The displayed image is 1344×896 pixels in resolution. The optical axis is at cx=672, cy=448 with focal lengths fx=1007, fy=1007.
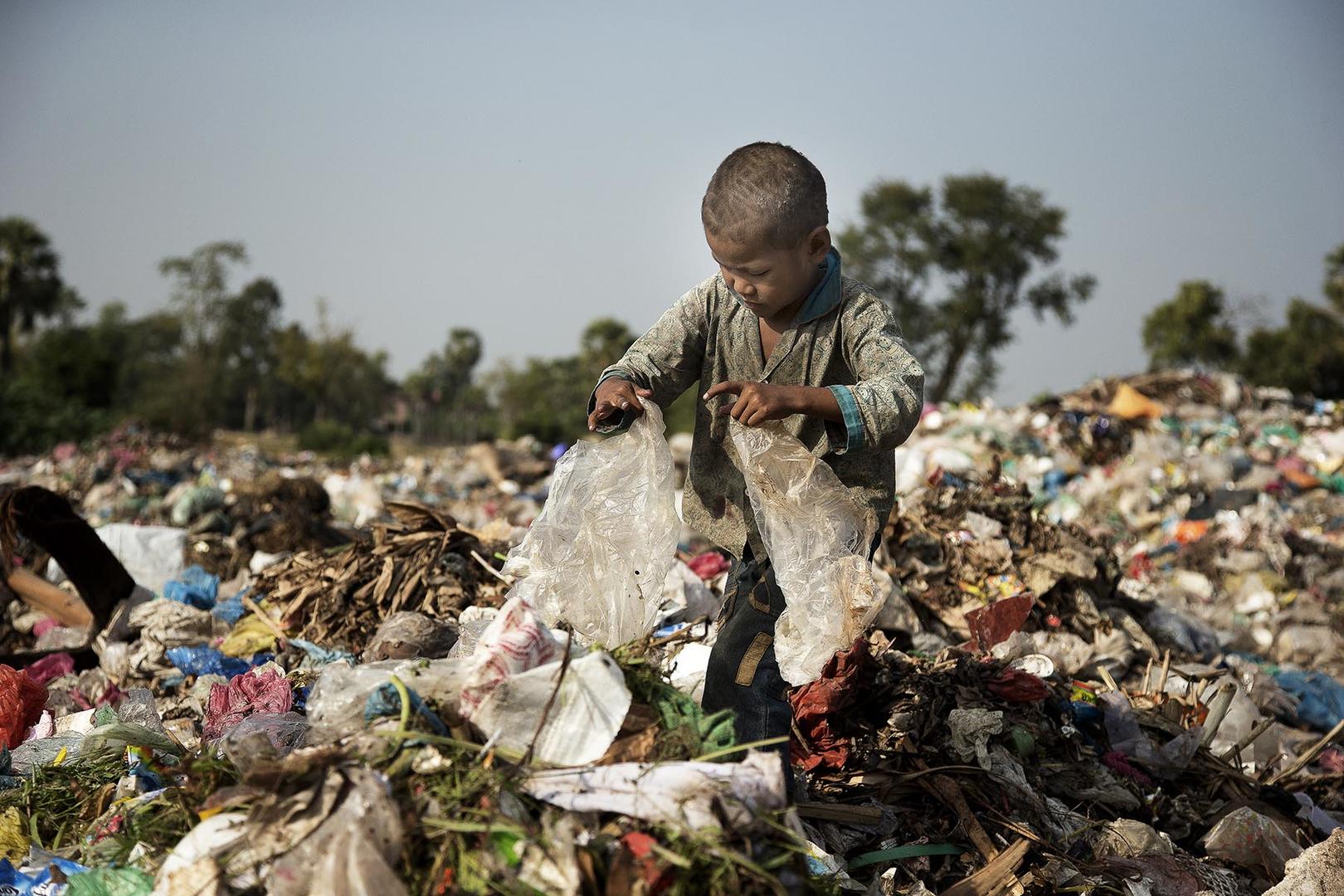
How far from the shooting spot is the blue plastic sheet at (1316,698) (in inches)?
180

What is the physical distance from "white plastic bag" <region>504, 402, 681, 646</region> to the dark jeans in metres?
0.27

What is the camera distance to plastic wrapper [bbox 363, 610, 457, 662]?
3.05 meters

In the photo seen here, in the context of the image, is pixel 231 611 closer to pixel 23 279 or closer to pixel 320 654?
pixel 320 654

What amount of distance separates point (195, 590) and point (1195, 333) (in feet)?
88.3

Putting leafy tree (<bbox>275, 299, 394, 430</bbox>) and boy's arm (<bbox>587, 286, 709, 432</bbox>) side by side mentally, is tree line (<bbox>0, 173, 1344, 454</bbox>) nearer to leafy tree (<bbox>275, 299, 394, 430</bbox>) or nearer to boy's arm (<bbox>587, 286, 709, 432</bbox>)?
leafy tree (<bbox>275, 299, 394, 430</bbox>)

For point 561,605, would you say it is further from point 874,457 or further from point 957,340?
point 957,340

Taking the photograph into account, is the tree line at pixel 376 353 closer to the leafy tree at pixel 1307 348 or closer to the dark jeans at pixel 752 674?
the leafy tree at pixel 1307 348

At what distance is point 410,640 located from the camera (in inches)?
122

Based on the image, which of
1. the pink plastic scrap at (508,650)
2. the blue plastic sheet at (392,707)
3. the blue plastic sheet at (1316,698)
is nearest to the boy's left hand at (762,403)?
the pink plastic scrap at (508,650)

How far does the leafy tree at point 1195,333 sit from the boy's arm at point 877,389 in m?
26.4

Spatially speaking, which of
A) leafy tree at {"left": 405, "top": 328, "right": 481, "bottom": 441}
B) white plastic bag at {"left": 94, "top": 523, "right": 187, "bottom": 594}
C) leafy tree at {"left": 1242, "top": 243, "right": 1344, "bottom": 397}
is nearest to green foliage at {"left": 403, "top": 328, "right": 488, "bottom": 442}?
leafy tree at {"left": 405, "top": 328, "right": 481, "bottom": 441}

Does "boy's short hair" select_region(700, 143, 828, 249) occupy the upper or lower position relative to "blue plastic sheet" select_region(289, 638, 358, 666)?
upper

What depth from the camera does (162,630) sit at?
385cm

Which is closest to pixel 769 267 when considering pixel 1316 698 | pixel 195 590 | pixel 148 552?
pixel 195 590
